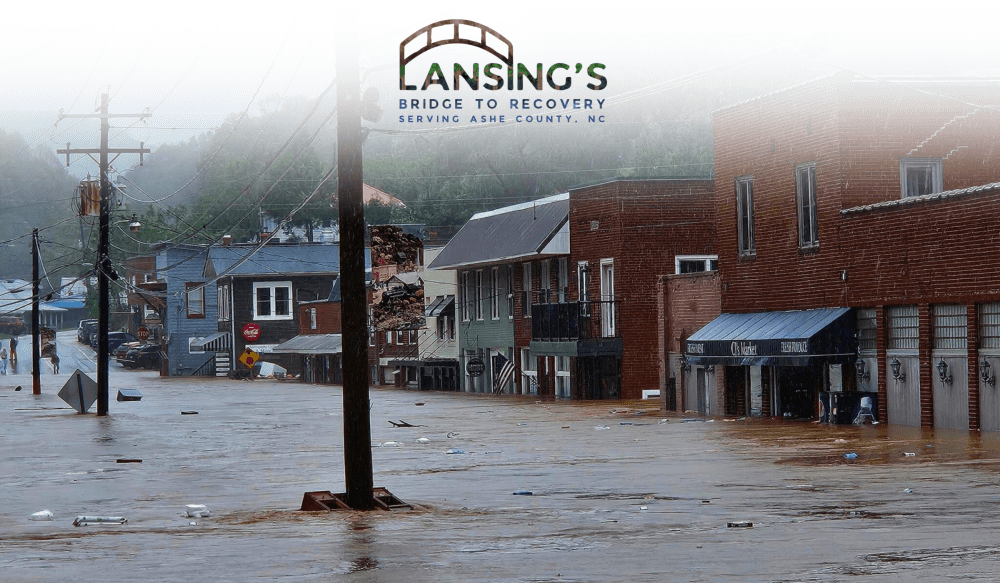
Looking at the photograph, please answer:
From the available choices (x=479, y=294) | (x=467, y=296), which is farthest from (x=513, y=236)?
(x=467, y=296)

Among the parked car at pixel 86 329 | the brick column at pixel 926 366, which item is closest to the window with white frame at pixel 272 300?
the parked car at pixel 86 329

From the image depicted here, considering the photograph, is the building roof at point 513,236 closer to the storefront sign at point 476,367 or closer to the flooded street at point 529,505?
the storefront sign at point 476,367

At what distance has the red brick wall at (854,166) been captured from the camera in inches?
1296

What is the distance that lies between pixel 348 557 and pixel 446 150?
105364 millimetres

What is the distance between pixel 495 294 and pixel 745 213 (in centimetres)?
2879

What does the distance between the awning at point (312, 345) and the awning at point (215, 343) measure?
834 cm

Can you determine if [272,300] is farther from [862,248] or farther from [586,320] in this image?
[862,248]

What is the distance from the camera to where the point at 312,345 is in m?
90.2

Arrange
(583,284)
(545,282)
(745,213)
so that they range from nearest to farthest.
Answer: (745,213) < (583,284) < (545,282)

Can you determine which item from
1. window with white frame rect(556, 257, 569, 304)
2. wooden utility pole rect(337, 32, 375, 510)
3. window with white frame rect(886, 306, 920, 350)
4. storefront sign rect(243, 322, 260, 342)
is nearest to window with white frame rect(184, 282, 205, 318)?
storefront sign rect(243, 322, 260, 342)

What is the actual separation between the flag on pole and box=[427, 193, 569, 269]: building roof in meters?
4.21

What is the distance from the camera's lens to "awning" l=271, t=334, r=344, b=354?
3420 inches

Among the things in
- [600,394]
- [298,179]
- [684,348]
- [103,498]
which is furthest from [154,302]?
[103,498]

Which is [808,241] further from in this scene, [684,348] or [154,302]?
[154,302]
